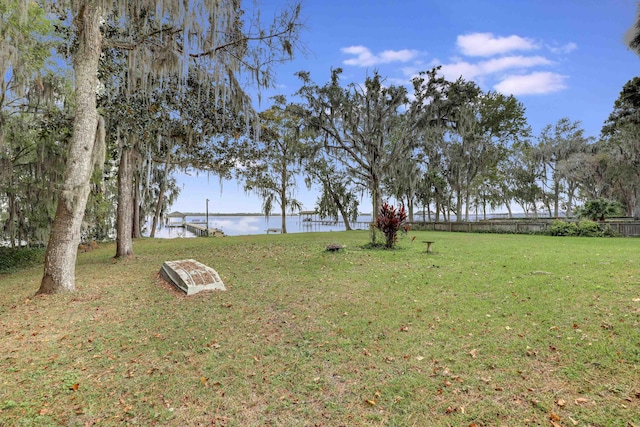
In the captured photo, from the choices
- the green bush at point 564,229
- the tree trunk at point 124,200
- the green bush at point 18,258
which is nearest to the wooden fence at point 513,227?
the green bush at point 564,229

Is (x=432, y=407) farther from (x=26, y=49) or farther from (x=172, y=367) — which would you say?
(x=26, y=49)

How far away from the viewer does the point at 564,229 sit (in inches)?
618

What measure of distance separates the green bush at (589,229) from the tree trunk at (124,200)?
19752mm

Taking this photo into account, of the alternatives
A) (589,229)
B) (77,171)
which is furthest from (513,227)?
(77,171)

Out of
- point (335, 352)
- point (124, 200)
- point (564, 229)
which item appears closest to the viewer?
point (335, 352)

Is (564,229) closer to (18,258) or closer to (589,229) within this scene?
(589,229)

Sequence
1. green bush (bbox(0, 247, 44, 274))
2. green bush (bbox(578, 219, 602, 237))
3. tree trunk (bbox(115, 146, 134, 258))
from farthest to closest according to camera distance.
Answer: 1. green bush (bbox(578, 219, 602, 237))
2. green bush (bbox(0, 247, 44, 274))
3. tree trunk (bbox(115, 146, 134, 258))

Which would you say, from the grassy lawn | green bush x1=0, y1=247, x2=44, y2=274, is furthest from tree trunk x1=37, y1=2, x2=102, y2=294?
green bush x1=0, y1=247, x2=44, y2=274

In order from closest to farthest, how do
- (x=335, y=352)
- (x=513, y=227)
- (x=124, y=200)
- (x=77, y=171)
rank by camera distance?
(x=335, y=352) < (x=77, y=171) < (x=124, y=200) < (x=513, y=227)

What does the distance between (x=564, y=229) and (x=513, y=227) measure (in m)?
2.78

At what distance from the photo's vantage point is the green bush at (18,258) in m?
10.5

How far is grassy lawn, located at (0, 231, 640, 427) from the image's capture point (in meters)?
2.56

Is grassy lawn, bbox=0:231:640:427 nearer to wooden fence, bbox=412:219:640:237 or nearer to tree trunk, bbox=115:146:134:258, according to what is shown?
tree trunk, bbox=115:146:134:258

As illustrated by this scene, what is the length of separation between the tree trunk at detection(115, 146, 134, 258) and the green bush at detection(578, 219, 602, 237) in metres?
19.8
